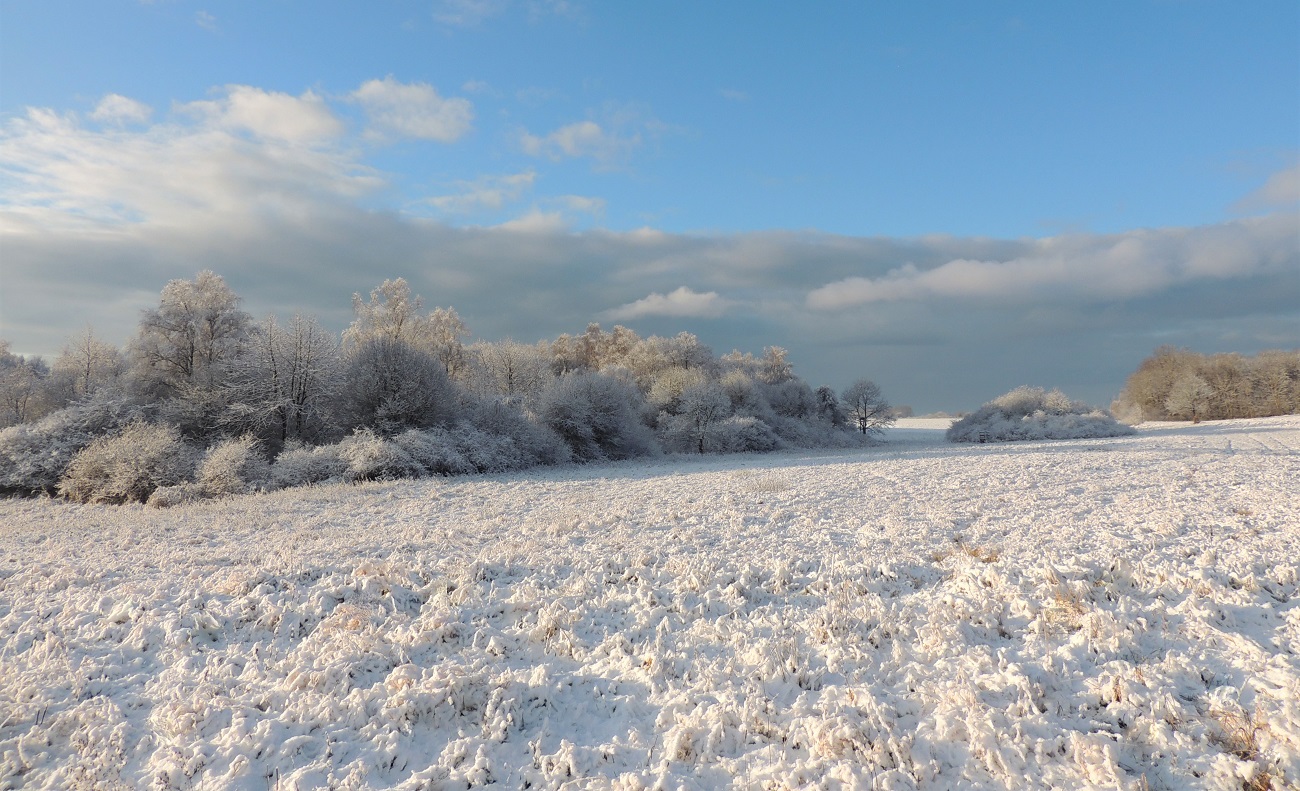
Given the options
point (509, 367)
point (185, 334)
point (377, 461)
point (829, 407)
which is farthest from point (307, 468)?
point (829, 407)

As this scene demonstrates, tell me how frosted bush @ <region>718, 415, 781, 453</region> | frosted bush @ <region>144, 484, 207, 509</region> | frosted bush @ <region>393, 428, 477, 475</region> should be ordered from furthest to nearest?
frosted bush @ <region>718, 415, 781, 453</region> < frosted bush @ <region>393, 428, 477, 475</region> < frosted bush @ <region>144, 484, 207, 509</region>

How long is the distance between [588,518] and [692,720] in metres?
8.17

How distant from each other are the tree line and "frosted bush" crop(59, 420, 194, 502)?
83 mm

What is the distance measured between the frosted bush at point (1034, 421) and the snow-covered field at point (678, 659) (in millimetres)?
46783

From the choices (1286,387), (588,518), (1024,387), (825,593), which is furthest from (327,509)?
(1286,387)


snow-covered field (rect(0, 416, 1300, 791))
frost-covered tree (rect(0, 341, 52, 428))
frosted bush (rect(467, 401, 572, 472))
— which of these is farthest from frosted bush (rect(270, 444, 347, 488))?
frost-covered tree (rect(0, 341, 52, 428))

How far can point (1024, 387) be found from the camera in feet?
198

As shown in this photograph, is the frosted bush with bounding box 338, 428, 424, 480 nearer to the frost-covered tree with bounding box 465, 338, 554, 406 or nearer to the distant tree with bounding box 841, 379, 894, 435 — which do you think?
the frost-covered tree with bounding box 465, 338, 554, 406

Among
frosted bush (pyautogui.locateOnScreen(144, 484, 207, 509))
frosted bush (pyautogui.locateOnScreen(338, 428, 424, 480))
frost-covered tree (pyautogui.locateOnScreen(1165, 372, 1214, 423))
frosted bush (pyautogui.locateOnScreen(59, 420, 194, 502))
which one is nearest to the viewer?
frosted bush (pyautogui.locateOnScreen(144, 484, 207, 509))

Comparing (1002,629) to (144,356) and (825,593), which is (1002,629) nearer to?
(825,593)

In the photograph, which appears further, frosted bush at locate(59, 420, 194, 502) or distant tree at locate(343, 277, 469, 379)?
distant tree at locate(343, 277, 469, 379)

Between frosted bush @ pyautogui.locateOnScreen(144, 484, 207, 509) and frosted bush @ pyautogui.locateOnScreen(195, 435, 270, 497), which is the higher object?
frosted bush @ pyautogui.locateOnScreen(195, 435, 270, 497)

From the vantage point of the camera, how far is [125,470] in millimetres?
20891

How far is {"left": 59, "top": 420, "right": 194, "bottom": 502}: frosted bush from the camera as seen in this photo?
20938 millimetres
